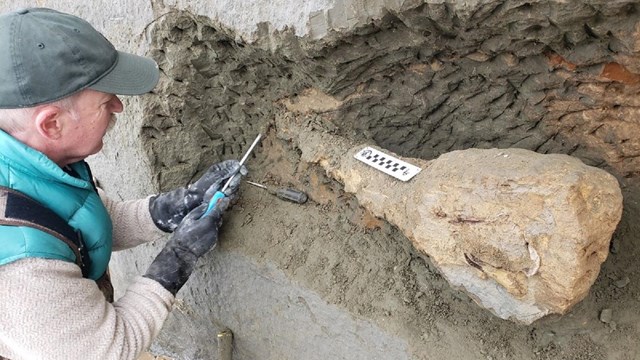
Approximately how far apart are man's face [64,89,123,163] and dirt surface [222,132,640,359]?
2.34 feet

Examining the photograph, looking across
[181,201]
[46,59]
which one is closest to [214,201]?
[181,201]

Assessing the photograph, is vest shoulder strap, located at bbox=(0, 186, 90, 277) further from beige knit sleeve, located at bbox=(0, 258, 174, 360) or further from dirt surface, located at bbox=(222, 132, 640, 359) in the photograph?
dirt surface, located at bbox=(222, 132, 640, 359)

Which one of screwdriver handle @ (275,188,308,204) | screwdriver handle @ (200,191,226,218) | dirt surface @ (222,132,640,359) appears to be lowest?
dirt surface @ (222,132,640,359)

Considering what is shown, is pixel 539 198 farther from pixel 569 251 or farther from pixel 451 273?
pixel 451 273

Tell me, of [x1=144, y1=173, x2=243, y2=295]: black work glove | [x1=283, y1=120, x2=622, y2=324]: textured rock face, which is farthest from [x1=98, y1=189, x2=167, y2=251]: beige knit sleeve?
[x1=283, y1=120, x2=622, y2=324]: textured rock face

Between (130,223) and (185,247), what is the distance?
31 centimetres

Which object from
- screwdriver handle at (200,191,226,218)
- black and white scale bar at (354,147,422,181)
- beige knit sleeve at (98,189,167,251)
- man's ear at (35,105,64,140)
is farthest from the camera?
beige knit sleeve at (98,189,167,251)

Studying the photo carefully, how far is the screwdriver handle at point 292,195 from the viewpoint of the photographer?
1.92 m

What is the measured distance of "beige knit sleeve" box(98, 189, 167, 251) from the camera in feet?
6.14

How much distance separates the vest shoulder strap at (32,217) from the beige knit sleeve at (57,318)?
8cm

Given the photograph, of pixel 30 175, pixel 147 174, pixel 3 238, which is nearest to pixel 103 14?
pixel 147 174

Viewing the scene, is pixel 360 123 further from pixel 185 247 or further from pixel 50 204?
pixel 50 204

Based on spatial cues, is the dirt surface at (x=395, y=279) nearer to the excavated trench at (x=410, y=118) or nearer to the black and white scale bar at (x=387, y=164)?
the excavated trench at (x=410, y=118)

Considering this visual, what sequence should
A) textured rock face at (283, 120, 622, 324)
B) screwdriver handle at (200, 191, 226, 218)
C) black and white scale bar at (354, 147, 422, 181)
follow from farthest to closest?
1. screwdriver handle at (200, 191, 226, 218)
2. black and white scale bar at (354, 147, 422, 181)
3. textured rock face at (283, 120, 622, 324)
